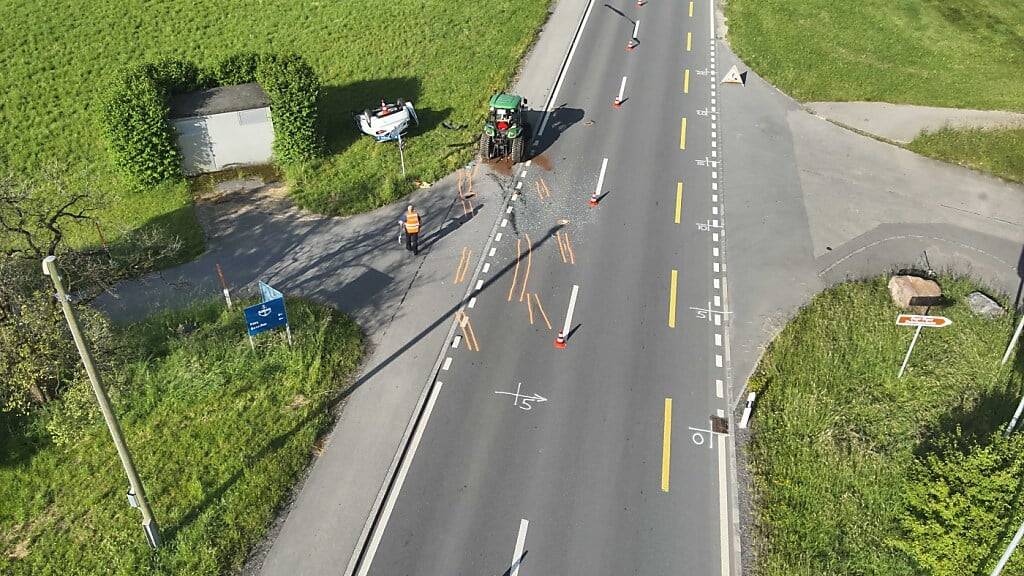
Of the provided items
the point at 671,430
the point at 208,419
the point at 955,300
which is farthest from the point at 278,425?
the point at 955,300

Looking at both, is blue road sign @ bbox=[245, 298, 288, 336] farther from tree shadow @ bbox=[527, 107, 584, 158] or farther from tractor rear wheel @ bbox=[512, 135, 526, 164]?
tree shadow @ bbox=[527, 107, 584, 158]

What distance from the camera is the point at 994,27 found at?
1807 inches

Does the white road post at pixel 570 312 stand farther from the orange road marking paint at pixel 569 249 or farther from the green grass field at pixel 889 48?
the green grass field at pixel 889 48

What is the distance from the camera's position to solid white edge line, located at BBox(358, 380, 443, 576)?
16844 millimetres

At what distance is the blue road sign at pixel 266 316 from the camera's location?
815 inches

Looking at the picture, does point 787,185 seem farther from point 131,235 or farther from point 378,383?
point 131,235

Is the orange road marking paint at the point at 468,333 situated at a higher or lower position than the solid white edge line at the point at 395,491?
higher

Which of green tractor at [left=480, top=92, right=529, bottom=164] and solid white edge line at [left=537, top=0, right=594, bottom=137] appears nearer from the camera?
green tractor at [left=480, top=92, right=529, bottom=164]

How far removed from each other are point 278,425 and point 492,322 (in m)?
7.52

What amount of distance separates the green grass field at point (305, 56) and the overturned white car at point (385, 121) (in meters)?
0.64

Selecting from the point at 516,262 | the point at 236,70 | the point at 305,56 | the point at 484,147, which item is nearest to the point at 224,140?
the point at 236,70

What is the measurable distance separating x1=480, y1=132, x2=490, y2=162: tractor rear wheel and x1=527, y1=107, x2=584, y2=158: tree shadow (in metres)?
2.07

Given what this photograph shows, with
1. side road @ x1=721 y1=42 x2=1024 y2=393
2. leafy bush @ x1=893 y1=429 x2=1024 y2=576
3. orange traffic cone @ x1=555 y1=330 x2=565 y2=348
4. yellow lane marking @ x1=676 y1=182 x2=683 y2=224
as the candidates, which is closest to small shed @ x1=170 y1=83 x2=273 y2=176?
orange traffic cone @ x1=555 y1=330 x2=565 y2=348

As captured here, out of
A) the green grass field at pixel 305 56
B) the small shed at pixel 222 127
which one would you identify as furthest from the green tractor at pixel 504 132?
the small shed at pixel 222 127
